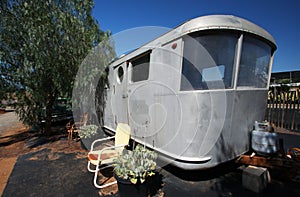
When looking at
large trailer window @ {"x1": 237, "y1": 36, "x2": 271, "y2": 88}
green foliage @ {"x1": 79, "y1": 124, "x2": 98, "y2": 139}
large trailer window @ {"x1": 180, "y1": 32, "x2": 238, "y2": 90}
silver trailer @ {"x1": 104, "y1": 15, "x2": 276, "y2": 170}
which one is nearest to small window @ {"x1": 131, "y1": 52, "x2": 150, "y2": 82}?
silver trailer @ {"x1": 104, "y1": 15, "x2": 276, "y2": 170}

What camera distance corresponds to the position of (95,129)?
201 inches

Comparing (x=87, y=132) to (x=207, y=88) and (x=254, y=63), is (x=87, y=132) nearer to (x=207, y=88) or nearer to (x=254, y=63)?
(x=207, y=88)

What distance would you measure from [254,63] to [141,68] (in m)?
2.07

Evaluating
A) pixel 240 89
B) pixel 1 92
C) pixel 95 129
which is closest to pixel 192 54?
pixel 240 89

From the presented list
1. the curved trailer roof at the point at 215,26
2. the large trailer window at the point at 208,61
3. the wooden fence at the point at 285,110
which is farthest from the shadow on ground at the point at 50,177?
the wooden fence at the point at 285,110

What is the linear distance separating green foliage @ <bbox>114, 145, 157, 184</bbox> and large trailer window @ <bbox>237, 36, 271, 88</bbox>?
1.83 m

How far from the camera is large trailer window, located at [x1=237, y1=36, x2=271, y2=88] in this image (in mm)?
2355

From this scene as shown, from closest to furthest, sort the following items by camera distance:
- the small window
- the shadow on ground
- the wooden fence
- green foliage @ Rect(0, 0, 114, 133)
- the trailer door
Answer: the shadow on ground < the small window < the trailer door < green foliage @ Rect(0, 0, 114, 133) < the wooden fence

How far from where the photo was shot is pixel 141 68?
10.6 feet

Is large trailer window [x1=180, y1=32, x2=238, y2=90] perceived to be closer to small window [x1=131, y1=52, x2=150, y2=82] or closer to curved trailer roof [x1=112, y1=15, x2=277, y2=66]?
curved trailer roof [x1=112, y1=15, x2=277, y2=66]

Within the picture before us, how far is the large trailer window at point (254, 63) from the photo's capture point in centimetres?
236

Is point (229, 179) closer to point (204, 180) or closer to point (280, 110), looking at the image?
point (204, 180)

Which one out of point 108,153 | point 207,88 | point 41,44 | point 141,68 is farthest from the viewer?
point 41,44

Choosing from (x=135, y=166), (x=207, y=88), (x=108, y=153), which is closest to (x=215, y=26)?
(x=207, y=88)
